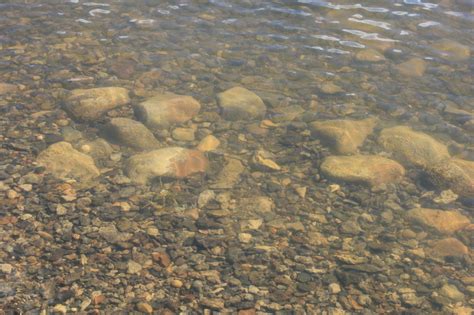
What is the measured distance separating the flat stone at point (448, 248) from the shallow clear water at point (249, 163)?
0.9 inches

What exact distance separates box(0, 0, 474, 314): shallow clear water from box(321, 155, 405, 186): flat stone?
0.11ft

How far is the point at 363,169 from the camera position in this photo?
5910 mm

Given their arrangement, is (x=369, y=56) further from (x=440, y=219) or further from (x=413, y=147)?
(x=440, y=219)

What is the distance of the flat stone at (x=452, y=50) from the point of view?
8.45m

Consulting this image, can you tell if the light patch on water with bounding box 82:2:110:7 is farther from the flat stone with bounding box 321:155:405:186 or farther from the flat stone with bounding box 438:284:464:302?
the flat stone with bounding box 438:284:464:302

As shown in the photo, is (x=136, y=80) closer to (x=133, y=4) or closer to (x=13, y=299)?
(x=133, y=4)

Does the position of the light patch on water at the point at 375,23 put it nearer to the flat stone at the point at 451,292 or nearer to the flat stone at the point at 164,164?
the flat stone at the point at 164,164

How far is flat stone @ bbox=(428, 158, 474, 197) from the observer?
229 inches

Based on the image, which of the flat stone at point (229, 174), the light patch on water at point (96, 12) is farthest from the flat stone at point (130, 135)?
the light patch on water at point (96, 12)

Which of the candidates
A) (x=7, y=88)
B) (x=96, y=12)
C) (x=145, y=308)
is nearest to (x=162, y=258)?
(x=145, y=308)

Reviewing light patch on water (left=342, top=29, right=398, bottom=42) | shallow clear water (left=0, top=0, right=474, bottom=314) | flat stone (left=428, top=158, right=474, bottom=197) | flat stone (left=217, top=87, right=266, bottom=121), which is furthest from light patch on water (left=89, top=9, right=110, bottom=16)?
flat stone (left=428, top=158, right=474, bottom=197)

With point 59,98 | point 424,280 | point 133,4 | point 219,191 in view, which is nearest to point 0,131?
point 59,98

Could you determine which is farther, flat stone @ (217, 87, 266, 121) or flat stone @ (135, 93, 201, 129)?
→ flat stone @ (217, 87, 266, 121)

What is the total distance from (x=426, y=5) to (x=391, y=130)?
181 inches
